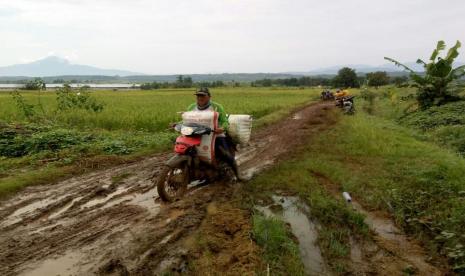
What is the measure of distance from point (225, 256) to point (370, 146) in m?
6.86

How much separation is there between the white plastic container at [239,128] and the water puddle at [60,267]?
12.5 ft

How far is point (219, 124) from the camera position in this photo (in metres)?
6.93

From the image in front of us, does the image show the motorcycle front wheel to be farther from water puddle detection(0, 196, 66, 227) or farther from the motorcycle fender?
water puddle detection(0, 196, 66, 227)

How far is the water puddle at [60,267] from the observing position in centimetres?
401

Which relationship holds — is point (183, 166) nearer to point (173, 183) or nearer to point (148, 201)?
point (173, 183)

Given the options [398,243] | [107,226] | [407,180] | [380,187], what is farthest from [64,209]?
[407,180]

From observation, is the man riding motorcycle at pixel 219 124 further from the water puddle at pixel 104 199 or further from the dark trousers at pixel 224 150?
the water puddle at pixel 104 199

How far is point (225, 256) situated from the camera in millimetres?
4355

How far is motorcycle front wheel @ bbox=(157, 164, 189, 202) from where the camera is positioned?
6.07 meters

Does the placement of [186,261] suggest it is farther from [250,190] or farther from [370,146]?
[370,146]

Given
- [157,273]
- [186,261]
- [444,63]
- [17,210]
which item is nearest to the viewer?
[157,273]

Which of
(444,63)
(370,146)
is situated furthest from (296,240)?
(444,63)

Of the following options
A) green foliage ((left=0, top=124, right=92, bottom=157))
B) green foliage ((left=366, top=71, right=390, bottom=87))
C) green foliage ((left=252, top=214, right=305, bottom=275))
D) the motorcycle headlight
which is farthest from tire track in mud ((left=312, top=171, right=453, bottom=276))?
green foliage ((left=366, top=71, right=390, bottom=87))

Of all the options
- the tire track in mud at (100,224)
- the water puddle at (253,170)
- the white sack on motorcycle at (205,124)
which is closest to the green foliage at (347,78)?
the water puddle at (253,170)
